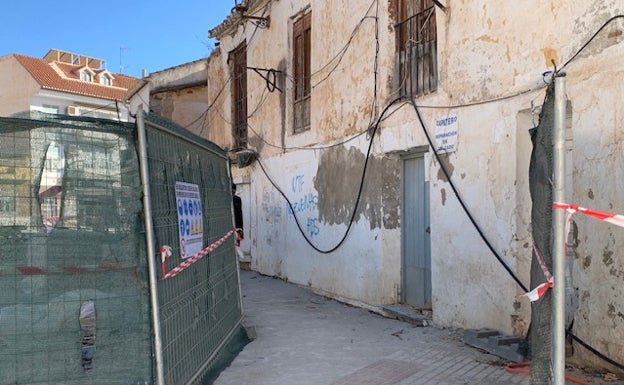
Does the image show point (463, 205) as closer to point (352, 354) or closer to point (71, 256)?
point (352, 354)

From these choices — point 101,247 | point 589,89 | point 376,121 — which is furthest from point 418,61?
point 101,247

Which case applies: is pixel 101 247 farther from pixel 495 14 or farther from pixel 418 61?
pixel 418 61

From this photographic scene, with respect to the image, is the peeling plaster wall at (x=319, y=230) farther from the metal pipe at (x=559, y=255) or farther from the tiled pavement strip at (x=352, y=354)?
the metal pipe at (x=559, y=255)

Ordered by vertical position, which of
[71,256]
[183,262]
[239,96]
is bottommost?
[183,262]

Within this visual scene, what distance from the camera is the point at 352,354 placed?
5.90 meters

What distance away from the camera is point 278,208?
1191cm

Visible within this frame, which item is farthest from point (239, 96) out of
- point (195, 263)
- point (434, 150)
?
point (195, 263)

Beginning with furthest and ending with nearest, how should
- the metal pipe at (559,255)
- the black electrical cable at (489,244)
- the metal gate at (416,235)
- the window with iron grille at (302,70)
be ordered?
the window with iron grille at (302,70), the metal gate at (416,235), the black electrical cable at (489,244), the metal pipe at (559,255)

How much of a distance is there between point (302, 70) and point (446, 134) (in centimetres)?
508

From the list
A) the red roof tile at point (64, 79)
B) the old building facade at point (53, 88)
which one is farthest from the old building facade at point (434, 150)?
the red roof tile at point (64, 79)

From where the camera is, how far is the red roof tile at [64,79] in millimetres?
39531

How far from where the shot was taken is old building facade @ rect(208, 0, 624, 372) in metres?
4.89

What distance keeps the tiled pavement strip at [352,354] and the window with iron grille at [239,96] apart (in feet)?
23.1

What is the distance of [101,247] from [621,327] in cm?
413
